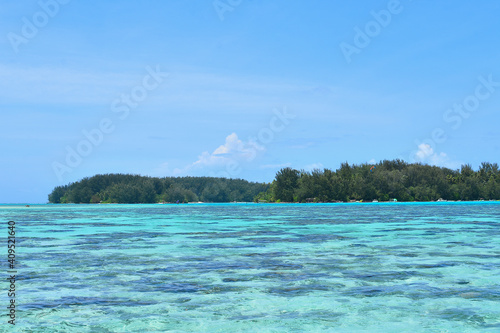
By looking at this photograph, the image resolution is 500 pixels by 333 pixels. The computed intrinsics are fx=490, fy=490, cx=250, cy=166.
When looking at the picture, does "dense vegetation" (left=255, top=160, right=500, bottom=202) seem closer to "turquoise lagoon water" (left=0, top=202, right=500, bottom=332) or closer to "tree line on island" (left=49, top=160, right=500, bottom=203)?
"tree line on island" (left=49, top=160, right=500, bottom=203)

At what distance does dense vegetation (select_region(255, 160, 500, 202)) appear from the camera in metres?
159

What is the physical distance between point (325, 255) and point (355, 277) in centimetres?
522

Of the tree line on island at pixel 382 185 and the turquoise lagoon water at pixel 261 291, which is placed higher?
the tree line on island at pixel 382 185

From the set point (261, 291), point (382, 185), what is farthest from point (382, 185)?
point (261, 291)

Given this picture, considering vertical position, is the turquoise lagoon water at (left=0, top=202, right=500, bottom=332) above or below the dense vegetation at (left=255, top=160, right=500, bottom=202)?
below

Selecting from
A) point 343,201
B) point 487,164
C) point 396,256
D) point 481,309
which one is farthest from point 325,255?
point 487,164

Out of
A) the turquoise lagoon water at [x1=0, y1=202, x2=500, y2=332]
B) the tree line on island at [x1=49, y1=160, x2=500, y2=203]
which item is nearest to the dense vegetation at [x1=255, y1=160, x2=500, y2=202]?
the tree line on island at [x1=49, y1=160, x2=500, y2=203]

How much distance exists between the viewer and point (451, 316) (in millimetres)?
9922

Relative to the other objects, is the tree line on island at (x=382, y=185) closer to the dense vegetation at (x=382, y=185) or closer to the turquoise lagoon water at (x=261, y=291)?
the dense vegetation at (x=382, y=185)

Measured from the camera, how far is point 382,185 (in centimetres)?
15962

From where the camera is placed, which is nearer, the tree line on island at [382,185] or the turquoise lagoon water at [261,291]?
the turquoise lagoon water at [261,291]

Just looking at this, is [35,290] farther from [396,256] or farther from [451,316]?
[396,256]

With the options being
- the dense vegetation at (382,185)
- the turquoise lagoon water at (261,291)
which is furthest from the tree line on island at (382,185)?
the turquoise lagoon water at (261,291)

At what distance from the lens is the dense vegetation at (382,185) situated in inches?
6245
